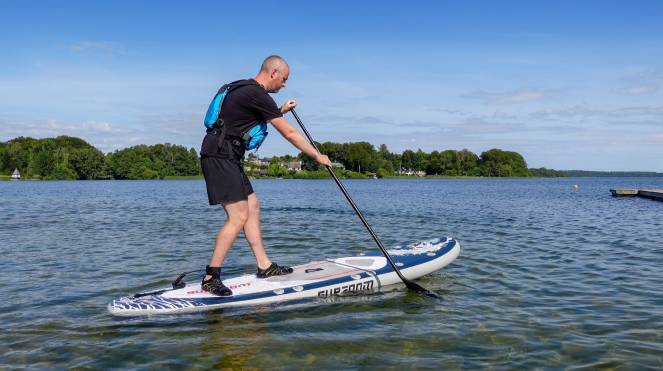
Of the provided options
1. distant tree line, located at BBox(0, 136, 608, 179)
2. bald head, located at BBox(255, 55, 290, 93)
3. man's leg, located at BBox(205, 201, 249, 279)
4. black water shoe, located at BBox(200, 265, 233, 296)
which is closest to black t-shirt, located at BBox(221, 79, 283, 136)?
bald head, located at BBox(255, 55, 290, 93)

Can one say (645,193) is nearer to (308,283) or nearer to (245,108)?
(308,283)

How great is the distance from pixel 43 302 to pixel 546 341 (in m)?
6.47

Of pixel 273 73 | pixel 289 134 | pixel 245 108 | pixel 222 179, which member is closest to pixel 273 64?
pixel 273 73

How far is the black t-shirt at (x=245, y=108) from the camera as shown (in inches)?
237

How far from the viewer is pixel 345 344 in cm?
518

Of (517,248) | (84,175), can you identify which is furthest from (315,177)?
(517,248)

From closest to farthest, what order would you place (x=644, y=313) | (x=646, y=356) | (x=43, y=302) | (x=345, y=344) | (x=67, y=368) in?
(x=67, y=368), (x=646, y=356), (x=345, y=344), (x=644, y=313), (x=43, y=302)

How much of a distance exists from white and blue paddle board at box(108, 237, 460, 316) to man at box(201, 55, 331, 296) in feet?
0.88

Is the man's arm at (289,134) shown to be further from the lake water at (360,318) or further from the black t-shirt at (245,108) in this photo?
the lake water at (360,318)

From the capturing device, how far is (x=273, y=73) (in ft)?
20.7

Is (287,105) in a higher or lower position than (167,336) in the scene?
higher

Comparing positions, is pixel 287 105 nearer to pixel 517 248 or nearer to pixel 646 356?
pixel 646 356

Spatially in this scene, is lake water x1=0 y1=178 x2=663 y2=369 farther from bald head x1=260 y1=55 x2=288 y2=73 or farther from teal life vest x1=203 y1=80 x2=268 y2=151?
bald head x1=260 y1=55 x2=288 y2=73

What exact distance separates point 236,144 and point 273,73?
102 cm
